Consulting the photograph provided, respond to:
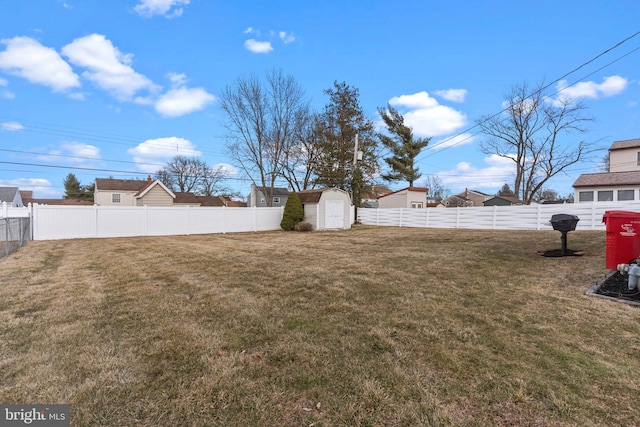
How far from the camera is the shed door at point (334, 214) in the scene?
18.6m

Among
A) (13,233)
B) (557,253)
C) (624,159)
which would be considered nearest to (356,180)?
(557,253)

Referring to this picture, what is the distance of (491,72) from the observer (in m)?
12.1

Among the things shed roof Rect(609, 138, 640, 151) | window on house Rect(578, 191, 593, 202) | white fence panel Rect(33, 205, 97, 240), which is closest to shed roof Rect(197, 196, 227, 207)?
white fence panel Rect(33, 205, 97, 240)

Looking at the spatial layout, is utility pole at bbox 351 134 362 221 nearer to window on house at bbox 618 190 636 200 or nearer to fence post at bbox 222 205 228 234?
fence post at bbox 222 205 228 234

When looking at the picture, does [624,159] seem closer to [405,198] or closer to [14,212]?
[405,198]

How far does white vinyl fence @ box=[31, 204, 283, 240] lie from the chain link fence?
0.49 metres

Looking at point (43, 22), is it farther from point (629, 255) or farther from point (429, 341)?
point (629, 255)

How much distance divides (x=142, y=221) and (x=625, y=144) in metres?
34.9

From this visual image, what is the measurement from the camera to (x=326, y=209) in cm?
1850

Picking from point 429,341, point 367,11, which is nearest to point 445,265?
point 429,341

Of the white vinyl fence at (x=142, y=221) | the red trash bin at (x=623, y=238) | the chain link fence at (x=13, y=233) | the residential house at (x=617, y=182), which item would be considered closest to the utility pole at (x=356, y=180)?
the white vinyl fence at (x=142, y=221)

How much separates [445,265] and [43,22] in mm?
15637

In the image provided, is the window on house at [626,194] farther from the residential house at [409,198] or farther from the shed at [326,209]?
the shed at [326,209]

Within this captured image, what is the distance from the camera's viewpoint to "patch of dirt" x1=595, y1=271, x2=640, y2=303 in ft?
13.3
